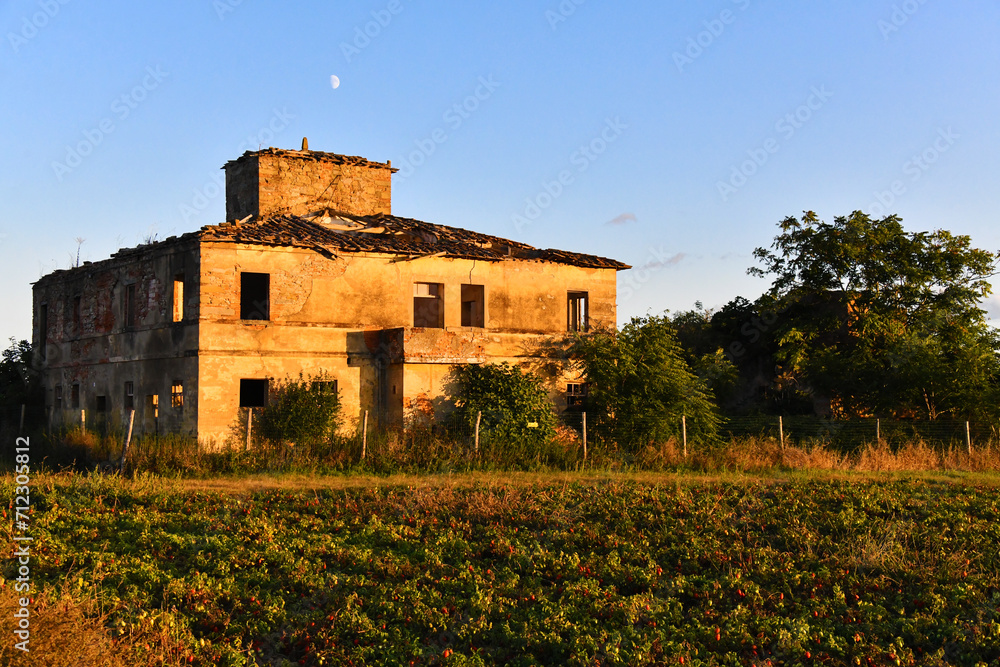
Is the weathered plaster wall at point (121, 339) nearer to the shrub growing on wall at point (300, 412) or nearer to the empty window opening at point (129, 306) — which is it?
the empty window opening at point (129, 306)

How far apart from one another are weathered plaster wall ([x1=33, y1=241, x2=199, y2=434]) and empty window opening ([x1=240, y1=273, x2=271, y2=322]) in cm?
273

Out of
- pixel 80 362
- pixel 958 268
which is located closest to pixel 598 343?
pixel 80 362

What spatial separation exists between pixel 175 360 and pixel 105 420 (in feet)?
13.9

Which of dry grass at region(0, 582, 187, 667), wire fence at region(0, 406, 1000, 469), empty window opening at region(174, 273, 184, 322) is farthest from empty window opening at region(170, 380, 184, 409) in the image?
dry grass at region(0, 582, 187, 667)

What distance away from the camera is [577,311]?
2758 centimetres

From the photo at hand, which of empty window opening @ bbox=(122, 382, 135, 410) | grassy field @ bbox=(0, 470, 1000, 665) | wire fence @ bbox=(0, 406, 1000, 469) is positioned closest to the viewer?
grassy field @ bbox=(0, 470, 1000, 665)

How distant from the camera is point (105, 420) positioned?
83.4 ft

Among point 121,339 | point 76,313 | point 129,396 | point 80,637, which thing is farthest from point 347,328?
point 80,637

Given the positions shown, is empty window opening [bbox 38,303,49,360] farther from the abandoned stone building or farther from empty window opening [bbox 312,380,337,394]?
empty window opening [bbox 312,380,337,394]

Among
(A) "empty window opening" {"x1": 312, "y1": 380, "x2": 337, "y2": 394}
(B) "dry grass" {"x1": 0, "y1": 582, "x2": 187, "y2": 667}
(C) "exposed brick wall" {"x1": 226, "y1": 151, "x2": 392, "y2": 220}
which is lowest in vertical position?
(B) "dry grass" {"x1": 0, "y1": 582, "x2": 187, "y2": 667}

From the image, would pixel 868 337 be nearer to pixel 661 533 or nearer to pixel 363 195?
pixel 363 195

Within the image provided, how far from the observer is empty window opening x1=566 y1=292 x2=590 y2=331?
26891 mm

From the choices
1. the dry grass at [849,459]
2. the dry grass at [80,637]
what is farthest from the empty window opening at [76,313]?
the dry grass at [80,637]

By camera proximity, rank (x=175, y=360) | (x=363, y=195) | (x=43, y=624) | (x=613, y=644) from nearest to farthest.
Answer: (x=43, y=624)
(x=613, y=644)
(x=175, y=360)
(x=363, y=195)
